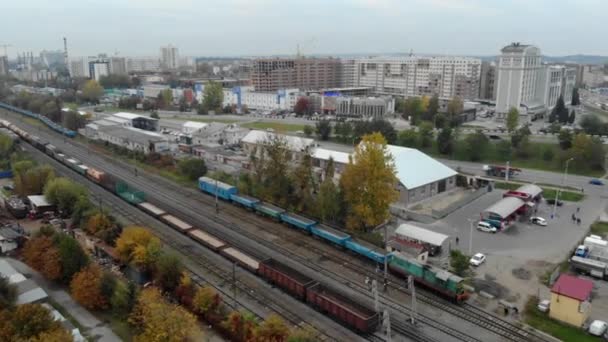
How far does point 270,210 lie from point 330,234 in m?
6.61

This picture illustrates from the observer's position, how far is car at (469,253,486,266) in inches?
1056

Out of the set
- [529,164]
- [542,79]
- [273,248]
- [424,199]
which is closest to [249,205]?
[273,248]

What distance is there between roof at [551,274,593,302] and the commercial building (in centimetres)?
10598

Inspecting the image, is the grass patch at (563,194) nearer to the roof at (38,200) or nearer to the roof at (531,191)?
the roof at (531,191)

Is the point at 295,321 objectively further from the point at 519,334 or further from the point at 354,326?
the point at 519,334

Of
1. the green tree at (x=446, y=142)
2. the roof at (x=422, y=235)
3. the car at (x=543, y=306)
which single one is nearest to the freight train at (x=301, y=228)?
the roof at (x=422, y=235)

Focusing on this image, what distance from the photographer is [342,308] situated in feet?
66.5

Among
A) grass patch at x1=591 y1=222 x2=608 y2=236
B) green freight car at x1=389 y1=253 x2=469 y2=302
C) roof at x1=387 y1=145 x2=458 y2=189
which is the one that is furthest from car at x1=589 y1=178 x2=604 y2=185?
green freight car at x1=389 y1=253 x2=469 y2=302

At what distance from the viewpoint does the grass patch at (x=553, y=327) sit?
19844mm

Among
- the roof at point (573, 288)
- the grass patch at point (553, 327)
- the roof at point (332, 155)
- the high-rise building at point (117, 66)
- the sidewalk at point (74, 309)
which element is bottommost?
the sidewalk at point (74, 309)

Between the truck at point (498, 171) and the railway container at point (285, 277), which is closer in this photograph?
the railway container at point (285, 277)

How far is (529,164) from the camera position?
2036 inches

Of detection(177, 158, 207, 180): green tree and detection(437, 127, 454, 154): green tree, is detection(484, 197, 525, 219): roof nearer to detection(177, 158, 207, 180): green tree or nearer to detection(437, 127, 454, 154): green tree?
detection(437, 127, 454, 154): green tree

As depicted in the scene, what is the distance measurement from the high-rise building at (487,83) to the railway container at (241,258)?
332 ft
